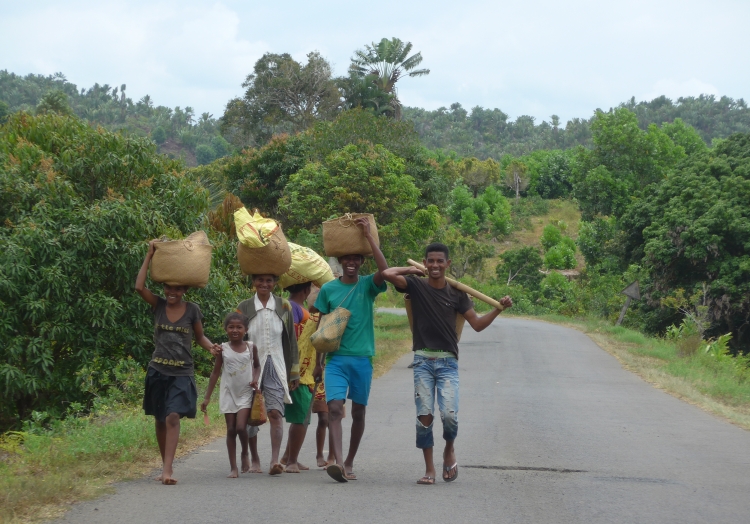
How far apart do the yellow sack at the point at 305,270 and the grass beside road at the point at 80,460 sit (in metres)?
1.83

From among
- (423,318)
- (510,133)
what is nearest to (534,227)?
(510,133)

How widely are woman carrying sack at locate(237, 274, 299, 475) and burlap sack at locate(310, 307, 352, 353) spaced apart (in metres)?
0.43

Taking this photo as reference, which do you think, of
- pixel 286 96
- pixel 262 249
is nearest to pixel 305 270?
pixel 262 249

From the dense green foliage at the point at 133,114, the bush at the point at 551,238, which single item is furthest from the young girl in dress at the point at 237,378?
the dense green foliage at the point at 133,114

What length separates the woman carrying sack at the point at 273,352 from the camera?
6.59m

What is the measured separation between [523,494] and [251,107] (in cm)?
4287

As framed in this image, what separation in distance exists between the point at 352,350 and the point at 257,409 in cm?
86

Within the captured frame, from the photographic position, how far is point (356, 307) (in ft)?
21.5

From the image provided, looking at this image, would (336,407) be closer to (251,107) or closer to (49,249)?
(49,249)

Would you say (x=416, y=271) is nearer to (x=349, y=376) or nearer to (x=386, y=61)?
(x=349, y=376)

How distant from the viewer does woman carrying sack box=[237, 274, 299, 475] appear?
6592mm

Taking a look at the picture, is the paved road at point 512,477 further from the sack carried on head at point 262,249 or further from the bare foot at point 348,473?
the sack carried on head at point 262,249

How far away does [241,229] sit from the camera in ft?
22.4

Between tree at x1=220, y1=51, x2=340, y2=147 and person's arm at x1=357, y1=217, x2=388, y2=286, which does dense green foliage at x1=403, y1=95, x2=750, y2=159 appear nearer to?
tree at x1=220, y1=51, x2=340, y2=147
